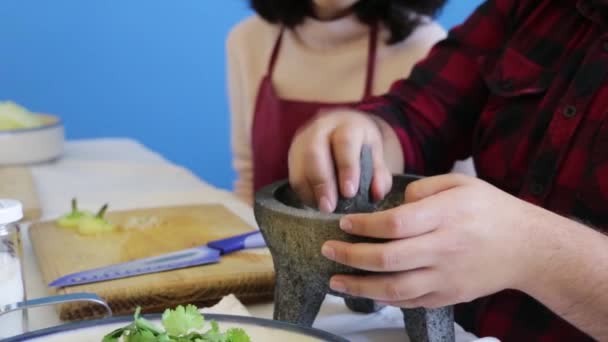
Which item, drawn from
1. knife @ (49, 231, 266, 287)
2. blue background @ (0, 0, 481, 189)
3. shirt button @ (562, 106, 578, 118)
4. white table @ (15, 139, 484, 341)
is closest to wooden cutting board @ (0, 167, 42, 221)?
white table @ (15, 139, 484, 341)

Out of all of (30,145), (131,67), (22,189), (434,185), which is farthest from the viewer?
(131,67)

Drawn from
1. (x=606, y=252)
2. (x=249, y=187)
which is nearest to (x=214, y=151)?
(x=249, y=187)

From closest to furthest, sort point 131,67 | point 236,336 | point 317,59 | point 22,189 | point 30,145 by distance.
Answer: point 236,336
point 22,189
point 30,145
point 317,59
point 131,67

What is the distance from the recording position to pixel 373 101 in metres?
1.03

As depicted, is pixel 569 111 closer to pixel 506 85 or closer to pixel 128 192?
pixel 506 85

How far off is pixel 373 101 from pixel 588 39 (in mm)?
279

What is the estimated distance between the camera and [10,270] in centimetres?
66

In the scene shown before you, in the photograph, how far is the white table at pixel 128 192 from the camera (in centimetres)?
71

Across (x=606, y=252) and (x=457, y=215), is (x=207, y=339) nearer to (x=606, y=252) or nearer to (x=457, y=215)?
(x=457, y=215)

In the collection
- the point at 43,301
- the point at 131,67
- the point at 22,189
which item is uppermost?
the point at 43,301

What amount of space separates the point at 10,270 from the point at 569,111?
58 centimetres

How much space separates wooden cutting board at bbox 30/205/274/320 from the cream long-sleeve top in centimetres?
53

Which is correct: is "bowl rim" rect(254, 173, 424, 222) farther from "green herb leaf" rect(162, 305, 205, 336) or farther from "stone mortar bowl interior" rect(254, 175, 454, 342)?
"green herb leaf" rect(162, 305, 205, 336)

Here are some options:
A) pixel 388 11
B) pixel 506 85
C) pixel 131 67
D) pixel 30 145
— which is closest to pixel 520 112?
pixel 506 85
